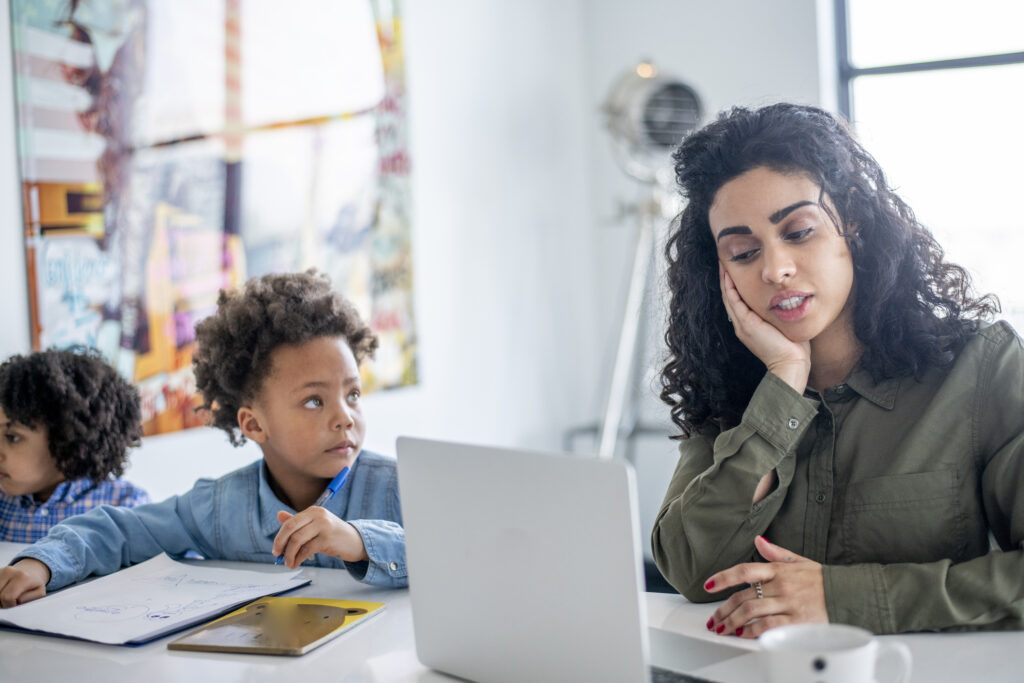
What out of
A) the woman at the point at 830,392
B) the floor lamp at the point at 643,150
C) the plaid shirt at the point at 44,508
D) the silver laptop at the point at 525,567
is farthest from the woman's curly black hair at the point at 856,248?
the floor lamp at the point at 643,150

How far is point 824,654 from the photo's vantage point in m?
0.68

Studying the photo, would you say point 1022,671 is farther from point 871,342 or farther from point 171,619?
point 171,619

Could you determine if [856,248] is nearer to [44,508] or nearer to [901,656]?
[901,656]

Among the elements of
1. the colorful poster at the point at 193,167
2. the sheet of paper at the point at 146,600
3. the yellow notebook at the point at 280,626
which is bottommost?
the yellow notebook at the point at 280,626

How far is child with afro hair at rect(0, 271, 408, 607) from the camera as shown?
149 centimetres

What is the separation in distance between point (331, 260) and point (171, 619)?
157 cm

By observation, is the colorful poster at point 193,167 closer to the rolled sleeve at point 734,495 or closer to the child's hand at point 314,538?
the child's hand at point 314,538

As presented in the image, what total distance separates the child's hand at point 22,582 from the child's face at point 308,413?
1.23ft

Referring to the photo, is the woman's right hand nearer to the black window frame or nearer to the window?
the window

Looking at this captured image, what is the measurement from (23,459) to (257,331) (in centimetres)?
45

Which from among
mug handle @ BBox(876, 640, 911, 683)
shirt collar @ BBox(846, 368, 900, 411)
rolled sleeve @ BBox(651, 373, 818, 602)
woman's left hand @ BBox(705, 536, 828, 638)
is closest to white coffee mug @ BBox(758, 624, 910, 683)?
mug handle @ BBox(876, 640, 911, 683)

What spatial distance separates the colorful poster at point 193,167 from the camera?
1.93 m

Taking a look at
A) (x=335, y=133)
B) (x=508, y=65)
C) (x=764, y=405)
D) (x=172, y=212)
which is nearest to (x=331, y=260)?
(x=335, y=133)

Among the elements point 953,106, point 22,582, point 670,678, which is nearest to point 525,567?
point 670,678
